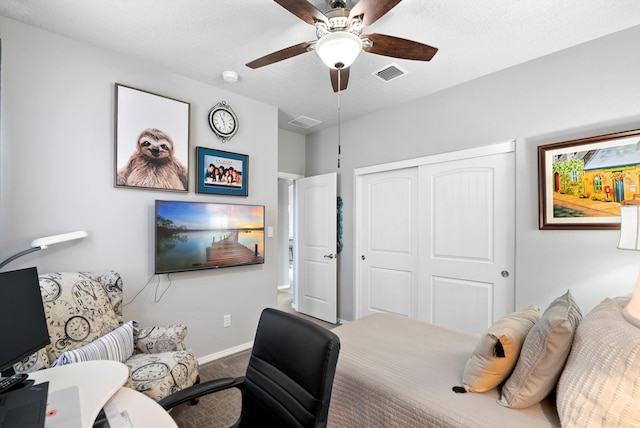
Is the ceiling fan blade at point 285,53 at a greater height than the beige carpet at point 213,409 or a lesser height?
greater

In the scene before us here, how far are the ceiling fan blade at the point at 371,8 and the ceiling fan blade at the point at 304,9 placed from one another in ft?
0.59

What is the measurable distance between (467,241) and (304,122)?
8.07 feet

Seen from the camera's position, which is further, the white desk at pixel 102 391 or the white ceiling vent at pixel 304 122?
the white ceiling vent at pixel 304 122

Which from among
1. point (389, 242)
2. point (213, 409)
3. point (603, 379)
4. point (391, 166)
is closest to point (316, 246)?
point (389, 242)

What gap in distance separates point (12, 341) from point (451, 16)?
9.10 ft

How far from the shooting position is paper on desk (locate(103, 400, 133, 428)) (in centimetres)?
93

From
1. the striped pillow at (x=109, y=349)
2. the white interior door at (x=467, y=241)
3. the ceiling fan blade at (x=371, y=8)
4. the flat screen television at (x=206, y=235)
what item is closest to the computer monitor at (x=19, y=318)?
the striped pillow at (x=109, y=349)

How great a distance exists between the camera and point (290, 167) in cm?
435

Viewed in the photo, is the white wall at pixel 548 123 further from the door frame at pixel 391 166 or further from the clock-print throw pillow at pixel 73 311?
the clock-print throw pillow at pixel 73 311

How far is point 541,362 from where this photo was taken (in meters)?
1.15

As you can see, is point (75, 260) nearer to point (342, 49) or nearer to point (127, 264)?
point (127, 264)

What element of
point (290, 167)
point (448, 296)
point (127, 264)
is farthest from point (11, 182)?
point (448, 296)

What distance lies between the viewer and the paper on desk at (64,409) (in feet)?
2.89

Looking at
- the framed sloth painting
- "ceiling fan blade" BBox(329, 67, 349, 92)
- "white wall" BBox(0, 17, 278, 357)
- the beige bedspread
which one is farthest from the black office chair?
the framed sloth painting
